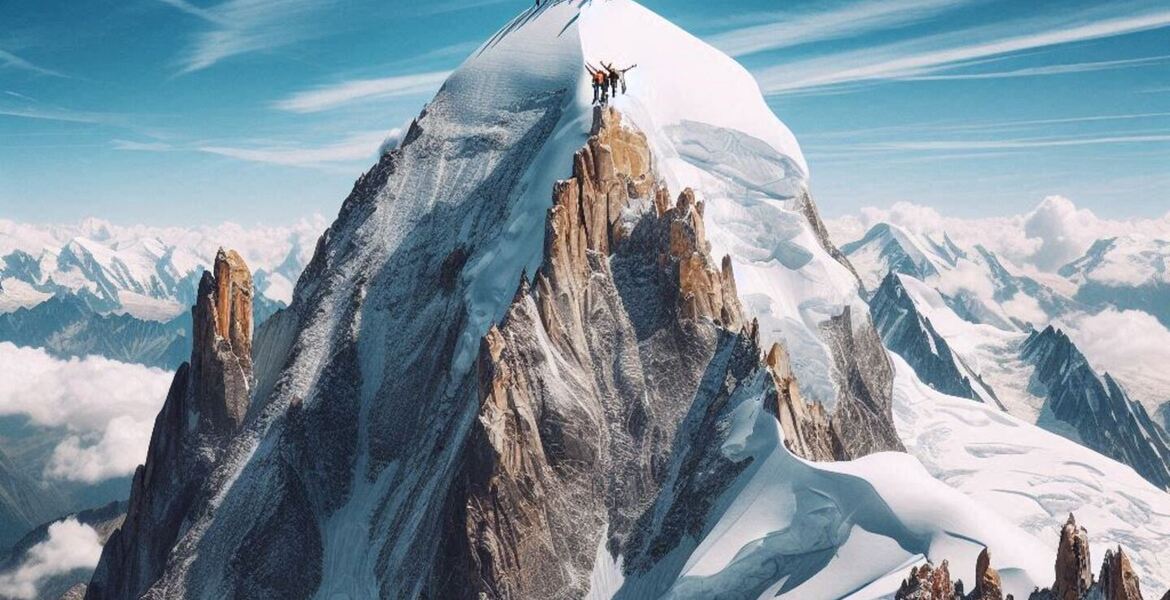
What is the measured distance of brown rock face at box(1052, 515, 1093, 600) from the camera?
3095 inches

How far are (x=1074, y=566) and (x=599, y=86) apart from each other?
8499 centimetres

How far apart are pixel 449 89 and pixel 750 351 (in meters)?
73.2

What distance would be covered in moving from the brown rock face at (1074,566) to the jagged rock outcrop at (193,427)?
344 feet

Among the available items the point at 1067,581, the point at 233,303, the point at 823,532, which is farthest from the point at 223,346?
the point at 1067,581

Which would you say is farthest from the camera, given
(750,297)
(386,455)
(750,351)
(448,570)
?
(750,297)

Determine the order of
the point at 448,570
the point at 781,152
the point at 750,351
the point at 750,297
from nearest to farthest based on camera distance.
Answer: the point at 448,570 → the point at 750,351 → the point at 750,297 → the point at 781,152

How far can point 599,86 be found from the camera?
141 metres

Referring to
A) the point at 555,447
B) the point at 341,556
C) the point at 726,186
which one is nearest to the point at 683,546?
the point at 555,447

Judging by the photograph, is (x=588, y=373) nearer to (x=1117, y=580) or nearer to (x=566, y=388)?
(x=566, y=388)

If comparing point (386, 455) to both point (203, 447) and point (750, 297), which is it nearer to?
point (203, 447)

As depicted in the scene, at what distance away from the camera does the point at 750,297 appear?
484ft

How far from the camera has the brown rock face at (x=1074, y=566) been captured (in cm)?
7862

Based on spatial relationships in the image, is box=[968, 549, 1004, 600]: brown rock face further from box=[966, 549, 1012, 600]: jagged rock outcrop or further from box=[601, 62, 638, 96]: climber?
box=[601, 62, 638, 96]: climber

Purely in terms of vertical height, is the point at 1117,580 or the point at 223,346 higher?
the point at 223,346
